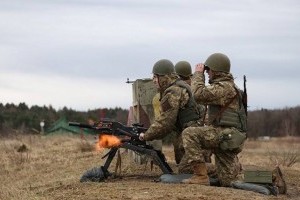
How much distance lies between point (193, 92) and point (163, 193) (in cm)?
203

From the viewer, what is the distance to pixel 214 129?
1052 cm

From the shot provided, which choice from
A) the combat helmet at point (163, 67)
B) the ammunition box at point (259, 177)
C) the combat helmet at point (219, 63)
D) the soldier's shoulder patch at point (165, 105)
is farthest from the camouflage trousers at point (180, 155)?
the combat helmet at point (219, 63)

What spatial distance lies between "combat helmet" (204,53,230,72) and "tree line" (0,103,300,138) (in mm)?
35777

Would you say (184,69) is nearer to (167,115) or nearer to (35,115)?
(167,115)

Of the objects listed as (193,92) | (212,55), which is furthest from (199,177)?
(212,55)

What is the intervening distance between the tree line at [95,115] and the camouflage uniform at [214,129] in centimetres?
3575

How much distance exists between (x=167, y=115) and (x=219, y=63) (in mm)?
1210

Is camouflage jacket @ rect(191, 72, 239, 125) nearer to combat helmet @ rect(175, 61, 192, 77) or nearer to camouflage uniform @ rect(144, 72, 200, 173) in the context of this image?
camouflage uniform @ rect(144, 72, 200, 173)

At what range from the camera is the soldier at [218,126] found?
409 inches

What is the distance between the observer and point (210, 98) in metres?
10.4

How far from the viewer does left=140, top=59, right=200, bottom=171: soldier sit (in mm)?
10930

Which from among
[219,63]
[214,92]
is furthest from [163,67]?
[214,92]

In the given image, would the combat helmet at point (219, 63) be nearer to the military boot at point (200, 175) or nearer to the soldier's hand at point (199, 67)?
the soldier's hand at point (199, 67)

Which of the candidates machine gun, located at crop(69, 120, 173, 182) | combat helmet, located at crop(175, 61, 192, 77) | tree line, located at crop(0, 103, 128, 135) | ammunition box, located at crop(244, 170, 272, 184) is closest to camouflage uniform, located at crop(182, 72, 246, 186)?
ammunition box, located at crop(244, 170, 272, 184)
